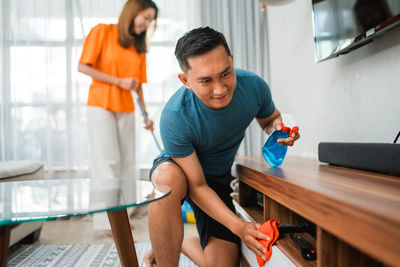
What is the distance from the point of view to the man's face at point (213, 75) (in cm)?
94

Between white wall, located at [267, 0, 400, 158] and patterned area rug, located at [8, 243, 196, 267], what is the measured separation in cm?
87

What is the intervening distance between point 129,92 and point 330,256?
1.65 m

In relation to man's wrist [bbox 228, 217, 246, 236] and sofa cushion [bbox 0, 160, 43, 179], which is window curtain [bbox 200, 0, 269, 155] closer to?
sofa cushion [bbox 0, 160, 43, 179]

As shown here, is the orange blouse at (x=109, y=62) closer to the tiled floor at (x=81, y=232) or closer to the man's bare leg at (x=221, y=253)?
the tiled floor at (x=81, y=232)

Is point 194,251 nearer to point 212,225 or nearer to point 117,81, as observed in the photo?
point 212,225

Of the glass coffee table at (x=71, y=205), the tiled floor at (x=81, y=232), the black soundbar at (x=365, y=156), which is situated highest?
the black soundbar at (x=365, y=156)

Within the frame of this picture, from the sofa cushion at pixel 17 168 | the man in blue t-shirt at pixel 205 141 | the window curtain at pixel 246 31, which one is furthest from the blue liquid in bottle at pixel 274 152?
the window curtain at pixel 246 31

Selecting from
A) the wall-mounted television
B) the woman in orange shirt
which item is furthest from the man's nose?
the woman in orange shirt

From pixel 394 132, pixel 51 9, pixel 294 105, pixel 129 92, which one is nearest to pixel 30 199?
pixel 394 132

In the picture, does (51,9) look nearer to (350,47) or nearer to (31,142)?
(31,142)

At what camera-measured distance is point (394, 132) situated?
1.02 meters

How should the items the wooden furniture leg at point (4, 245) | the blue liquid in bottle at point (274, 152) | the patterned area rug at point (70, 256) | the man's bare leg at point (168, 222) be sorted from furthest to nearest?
the patterned area rug at point (70, 256) < the blue liquid in bottle at point (274, 152) < the man's bare leg at point (168, 222) < the wooden furniture leg at point (4, 245)

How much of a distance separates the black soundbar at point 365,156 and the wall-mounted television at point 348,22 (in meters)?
0.36

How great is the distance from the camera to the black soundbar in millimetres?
762
